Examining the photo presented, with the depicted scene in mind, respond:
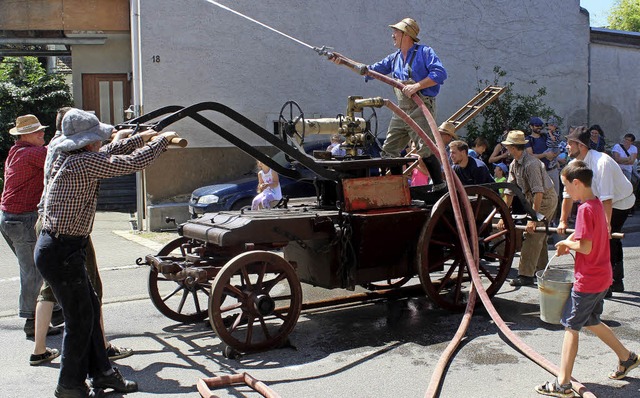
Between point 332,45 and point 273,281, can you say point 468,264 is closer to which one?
point 273,281

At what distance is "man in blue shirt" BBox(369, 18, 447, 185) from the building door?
40.4 feet

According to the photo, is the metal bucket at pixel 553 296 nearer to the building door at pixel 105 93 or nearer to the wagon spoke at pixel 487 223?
the wagon spoke at pixel 487 223

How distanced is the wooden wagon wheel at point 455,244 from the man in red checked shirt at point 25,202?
3.41m

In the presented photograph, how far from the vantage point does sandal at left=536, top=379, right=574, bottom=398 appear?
15.1ft

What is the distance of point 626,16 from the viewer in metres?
32.9

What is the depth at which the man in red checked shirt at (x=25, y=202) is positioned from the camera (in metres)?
6.20

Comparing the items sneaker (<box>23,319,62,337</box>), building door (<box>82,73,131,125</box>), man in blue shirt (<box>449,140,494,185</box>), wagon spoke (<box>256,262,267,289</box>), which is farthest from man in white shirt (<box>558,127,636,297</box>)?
building door (<box>82,73,131,125</box>)

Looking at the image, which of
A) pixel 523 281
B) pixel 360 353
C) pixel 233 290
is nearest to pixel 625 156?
pixel 523 281

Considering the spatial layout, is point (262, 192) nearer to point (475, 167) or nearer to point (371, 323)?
point (475, 167)

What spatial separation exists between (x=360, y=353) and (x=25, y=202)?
318cm

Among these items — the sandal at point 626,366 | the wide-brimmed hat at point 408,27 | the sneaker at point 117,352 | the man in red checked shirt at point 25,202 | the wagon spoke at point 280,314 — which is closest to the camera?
the sandal at point 626,366

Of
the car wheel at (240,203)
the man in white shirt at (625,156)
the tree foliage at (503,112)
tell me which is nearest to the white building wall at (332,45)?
the tree foliage at (503,112)

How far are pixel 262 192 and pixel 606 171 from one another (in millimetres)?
4964

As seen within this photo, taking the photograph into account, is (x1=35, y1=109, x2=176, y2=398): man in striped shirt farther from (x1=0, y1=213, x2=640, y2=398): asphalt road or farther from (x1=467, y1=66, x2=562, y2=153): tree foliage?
(x1=467, y1=66, x2=562, y2=153): tree foliage
